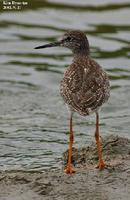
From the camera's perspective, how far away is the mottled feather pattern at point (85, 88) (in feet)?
28.5

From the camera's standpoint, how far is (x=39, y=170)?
31.6 feet

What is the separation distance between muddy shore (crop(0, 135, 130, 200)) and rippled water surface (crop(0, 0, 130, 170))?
0.96m

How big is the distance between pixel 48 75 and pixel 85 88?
618 centimetres

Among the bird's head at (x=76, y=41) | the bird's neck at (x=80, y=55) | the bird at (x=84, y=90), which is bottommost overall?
the bird at (x=84, y=90)

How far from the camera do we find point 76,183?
27.8 ft

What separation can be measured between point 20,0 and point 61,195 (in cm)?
1106

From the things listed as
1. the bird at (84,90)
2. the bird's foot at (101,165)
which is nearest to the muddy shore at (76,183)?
the bird's foot at (101,165)

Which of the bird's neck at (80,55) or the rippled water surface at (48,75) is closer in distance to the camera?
the bird's neck at (80,55)

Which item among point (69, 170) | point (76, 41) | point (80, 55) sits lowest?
point (69, 170)

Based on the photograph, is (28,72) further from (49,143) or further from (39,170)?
(39,170)

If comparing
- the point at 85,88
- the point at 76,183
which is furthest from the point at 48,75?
the point at 76,183

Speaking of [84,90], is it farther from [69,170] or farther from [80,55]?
[80,55]

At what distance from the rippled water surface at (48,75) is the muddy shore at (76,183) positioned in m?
0.96

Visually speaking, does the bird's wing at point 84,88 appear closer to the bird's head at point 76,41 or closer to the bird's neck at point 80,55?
the bird's neck at point 80,55
